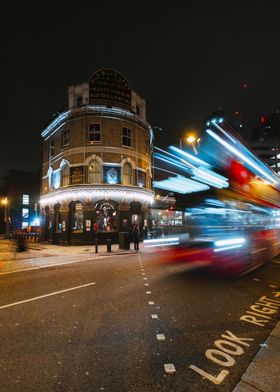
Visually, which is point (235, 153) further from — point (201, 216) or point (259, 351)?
point (259, 351)

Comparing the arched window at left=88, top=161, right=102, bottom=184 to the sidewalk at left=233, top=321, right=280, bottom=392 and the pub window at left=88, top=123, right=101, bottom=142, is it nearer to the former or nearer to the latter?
the pub window at left=88, top=123, right=101, bottom=142

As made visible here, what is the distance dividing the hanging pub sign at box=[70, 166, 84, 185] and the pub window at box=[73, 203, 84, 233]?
7.83ft

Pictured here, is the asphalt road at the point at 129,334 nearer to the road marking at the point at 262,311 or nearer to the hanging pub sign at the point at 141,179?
the road marking at the point at 262,311

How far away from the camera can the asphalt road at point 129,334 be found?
11.5 feet

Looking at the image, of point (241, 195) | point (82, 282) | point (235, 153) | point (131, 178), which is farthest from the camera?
point (235, 153)

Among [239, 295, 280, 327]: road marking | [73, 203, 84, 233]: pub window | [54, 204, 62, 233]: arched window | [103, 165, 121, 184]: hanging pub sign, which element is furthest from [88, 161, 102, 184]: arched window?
[239, 295, 280, 327]: road marking

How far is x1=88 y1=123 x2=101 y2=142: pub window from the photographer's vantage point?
2675 cm

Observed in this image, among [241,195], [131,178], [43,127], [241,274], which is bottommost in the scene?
[241,274]

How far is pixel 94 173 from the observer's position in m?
26.5

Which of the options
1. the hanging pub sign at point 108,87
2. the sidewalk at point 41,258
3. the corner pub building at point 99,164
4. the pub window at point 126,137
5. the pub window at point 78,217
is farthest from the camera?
the pub window at point 126,137

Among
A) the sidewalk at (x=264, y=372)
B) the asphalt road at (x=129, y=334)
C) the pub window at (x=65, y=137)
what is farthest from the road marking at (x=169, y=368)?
the pub window at (x=65, y=137)

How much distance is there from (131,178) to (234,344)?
24045mm

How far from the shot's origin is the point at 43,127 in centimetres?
3488

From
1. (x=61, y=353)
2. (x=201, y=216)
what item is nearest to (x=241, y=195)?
(x=201, y=216)
